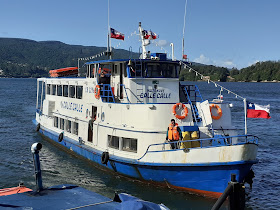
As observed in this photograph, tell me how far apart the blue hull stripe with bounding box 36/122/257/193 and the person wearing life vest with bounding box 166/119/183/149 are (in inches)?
40.9

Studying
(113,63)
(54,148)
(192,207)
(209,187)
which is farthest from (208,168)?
(54,148)

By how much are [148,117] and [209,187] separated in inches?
147

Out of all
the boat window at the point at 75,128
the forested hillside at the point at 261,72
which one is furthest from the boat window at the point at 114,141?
the forested hillside at the point at 261,72

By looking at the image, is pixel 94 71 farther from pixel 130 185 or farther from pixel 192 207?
pixel 192 207

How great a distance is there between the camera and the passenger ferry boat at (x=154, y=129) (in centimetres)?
1261

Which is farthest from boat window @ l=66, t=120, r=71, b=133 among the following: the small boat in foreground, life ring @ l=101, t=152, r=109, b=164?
the small boat in foreground

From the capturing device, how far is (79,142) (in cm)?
1855

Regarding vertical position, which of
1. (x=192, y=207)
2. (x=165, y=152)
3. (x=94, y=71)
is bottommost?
(x=192, y=207)

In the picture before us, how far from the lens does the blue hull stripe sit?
40.5 feet

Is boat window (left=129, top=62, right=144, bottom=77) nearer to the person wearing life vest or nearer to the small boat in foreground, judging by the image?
the person wearing life vest

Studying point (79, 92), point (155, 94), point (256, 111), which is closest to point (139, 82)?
point (155, 94)

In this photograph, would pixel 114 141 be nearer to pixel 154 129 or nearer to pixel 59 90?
pixel 154 129

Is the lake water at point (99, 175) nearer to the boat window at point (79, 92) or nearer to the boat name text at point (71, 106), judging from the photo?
the boat name text at point (71, 106)

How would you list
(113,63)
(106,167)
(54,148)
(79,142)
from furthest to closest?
1. (54,148)
2. (79,142)
3. (113,63)
4. (106,167)
